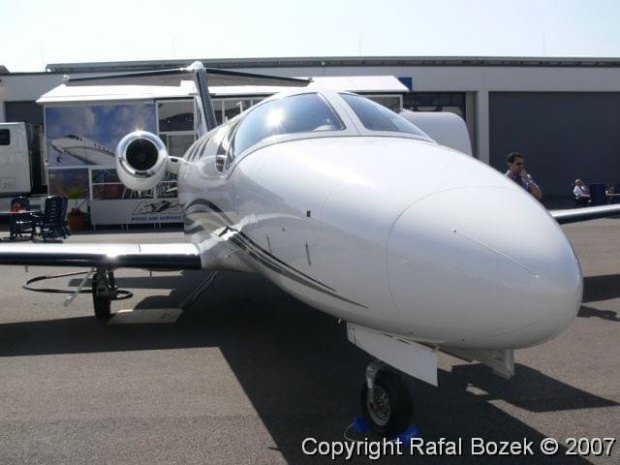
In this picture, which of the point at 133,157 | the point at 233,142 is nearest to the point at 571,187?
the point at 133,157

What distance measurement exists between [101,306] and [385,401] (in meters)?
4.99

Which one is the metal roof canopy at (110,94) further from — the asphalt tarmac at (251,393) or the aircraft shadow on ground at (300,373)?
the asphalt tarmac at (251,393)

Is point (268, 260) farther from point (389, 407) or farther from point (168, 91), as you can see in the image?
point (168, 91)

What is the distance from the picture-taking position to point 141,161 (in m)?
10.2

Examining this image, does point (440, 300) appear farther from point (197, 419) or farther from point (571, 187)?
point (571, 187)

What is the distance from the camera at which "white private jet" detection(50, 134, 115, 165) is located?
2294 cm

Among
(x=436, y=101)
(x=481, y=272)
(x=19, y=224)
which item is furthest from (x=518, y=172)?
(x=436, y=101)

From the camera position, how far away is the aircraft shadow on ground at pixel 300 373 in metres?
4.32

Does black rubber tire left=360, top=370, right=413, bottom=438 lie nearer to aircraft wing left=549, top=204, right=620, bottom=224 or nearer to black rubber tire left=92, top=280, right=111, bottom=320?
black rubber tire left=92, top=280, right=111, bottom=320

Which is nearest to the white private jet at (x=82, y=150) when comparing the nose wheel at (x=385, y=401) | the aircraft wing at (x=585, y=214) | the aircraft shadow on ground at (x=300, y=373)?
the aircraft shadow on ground at (x=300, y=373)

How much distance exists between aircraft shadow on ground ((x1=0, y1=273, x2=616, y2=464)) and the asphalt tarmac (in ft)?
0.05

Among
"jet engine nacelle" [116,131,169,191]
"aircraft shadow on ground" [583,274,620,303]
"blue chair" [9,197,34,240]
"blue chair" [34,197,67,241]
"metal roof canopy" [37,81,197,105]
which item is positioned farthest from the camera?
"metal roof canopy" [37,81,197,105]

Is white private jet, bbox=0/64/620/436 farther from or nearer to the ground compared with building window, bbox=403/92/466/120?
nearer to the ground

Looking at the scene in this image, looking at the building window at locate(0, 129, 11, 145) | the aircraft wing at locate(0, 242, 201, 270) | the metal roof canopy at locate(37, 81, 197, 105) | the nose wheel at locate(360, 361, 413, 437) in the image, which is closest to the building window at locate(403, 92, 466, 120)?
the metal roof canopy at locate(37, 81, 197, 105)
